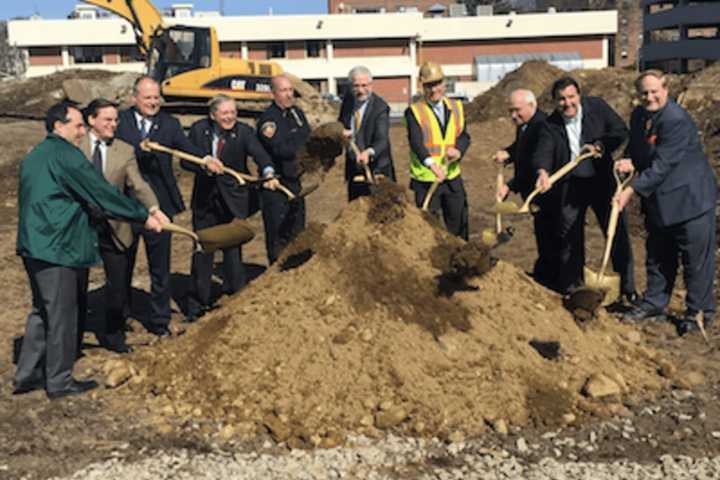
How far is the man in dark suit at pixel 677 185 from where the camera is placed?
5.02 meters

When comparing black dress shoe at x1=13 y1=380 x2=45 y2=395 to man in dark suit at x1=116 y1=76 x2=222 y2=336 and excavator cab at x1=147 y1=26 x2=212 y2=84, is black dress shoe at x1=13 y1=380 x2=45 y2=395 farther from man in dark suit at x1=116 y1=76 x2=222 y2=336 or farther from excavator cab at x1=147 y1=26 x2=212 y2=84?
excavator cab at x1=147 y1=26 x2=212 y2=84

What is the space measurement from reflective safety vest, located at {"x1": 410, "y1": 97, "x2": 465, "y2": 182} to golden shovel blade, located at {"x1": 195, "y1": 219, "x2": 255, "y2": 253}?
145cm

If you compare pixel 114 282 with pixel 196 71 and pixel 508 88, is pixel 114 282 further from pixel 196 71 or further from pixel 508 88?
pixel 508 88

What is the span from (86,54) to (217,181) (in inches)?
1706

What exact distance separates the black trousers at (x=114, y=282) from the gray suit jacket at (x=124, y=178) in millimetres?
84

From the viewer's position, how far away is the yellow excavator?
16094 millimetres

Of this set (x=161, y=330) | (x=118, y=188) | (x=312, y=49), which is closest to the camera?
(x=118, y=188)

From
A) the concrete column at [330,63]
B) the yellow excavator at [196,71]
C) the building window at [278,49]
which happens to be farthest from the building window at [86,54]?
the yellow excavator at [196,71]

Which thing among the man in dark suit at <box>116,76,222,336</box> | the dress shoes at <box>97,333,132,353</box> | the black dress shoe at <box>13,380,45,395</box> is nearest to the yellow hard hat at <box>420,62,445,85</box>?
the man in dark suit at <box>116,76,222,336</box>

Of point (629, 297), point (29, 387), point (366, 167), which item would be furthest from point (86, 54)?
point (629, 297)

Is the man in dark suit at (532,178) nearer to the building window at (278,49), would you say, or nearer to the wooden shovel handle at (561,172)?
the wooden shovel handle at (561,172)

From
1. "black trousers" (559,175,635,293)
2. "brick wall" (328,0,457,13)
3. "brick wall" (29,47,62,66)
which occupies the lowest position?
"black trousers" (559,175,635,293)

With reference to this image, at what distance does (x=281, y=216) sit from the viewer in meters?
6.25

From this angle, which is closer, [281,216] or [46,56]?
[281,216]
